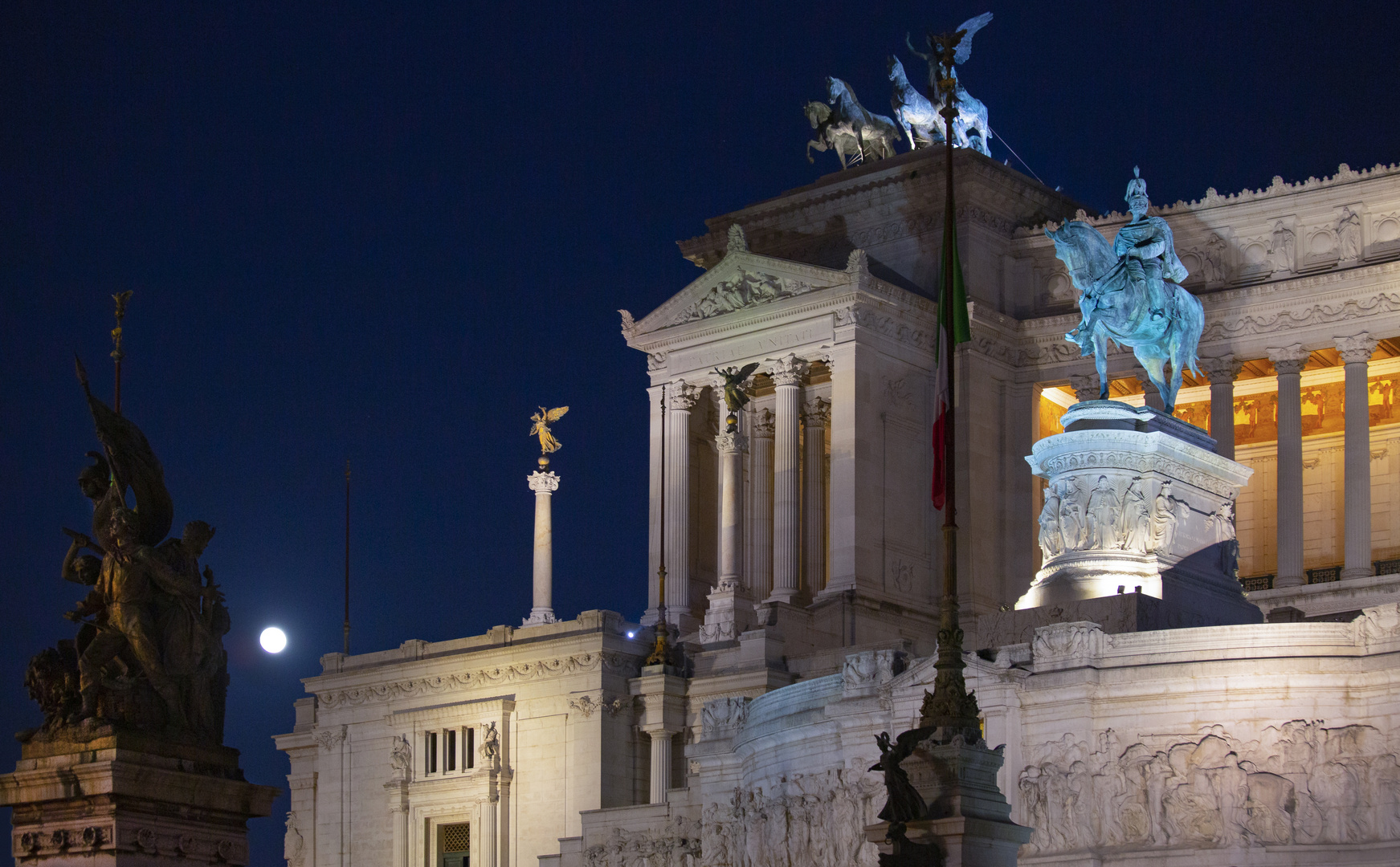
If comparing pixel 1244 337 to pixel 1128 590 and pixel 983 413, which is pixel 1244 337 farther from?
pixel 1128 590

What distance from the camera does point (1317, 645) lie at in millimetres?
41000

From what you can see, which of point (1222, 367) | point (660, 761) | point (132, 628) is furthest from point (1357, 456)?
point (132, 628)

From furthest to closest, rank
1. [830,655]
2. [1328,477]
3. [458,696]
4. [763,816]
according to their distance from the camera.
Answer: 1. [1328,477]
2. [458,696]
3. [830,655]
4. [763,816]

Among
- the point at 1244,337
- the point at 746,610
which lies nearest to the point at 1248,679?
the point at 746,610

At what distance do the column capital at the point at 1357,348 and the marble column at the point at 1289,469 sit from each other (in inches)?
47.7

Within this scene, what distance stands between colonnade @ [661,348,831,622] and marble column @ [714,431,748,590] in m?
0.02

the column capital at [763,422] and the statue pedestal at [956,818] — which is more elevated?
the column capital at [763,422]

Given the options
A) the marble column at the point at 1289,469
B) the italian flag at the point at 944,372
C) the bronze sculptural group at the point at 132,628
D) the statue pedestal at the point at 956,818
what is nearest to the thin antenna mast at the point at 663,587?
the marble column at the point at 1289,469

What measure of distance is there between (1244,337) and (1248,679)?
27.7 meters

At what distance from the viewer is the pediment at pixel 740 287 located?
220ft

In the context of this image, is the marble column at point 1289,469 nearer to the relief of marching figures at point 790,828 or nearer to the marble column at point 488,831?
the marble column at point 488,831

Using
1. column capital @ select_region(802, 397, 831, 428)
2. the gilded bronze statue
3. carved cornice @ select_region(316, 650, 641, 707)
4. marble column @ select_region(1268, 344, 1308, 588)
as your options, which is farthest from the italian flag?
column capital @ select_region(802, 397, 831, 428)

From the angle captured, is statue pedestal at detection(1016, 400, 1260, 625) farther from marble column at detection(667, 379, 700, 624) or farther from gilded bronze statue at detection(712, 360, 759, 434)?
marble column at detection(667, 379, 700, 624)

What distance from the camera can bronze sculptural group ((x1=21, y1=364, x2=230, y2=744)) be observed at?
2270 cm
